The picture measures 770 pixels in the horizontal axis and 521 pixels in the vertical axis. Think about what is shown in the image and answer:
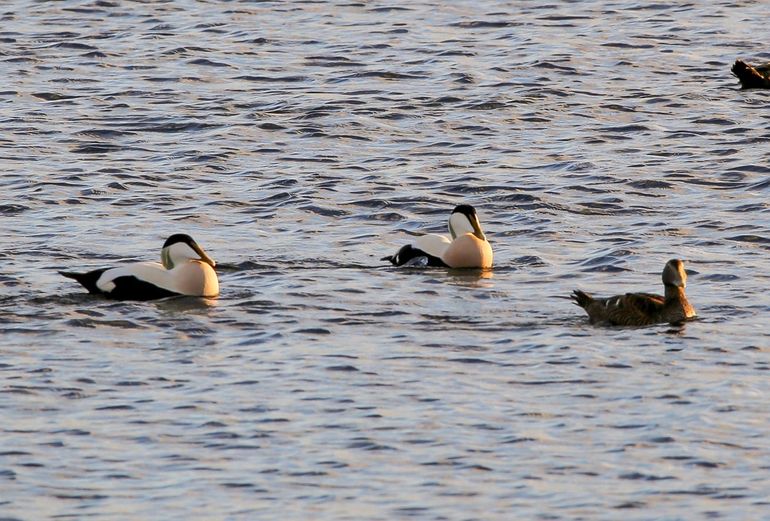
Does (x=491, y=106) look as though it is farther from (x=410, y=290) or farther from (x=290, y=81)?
(x=410, y=290)

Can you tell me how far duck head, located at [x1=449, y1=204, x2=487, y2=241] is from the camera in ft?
53.6

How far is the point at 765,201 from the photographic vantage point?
17984 millimetres

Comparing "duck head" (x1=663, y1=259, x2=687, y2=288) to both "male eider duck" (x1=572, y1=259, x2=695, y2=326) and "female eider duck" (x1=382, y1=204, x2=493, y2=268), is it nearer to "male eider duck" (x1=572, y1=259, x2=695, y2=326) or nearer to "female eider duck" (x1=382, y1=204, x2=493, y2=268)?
"male eider duck" (x1=572, y1=259, x2=695, y2=326)

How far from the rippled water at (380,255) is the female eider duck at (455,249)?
0.61 feet

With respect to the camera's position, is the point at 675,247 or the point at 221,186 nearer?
the point at 675,247

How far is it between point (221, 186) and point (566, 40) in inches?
368

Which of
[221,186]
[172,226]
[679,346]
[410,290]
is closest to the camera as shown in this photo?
[679,346]

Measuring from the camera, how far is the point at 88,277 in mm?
14609

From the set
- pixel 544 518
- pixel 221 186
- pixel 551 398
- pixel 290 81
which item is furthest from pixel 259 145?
pixel 544 518

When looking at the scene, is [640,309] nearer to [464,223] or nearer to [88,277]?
[464,223]

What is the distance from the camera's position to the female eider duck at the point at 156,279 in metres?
14.5

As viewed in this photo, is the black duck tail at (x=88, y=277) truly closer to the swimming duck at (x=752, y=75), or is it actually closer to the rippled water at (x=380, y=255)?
the rippled water at (x=380, y=255)

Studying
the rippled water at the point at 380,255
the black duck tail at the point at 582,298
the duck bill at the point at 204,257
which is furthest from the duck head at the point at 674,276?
the duck bill at the point at 204,257

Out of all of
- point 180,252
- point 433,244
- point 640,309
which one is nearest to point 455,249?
point 433,244
